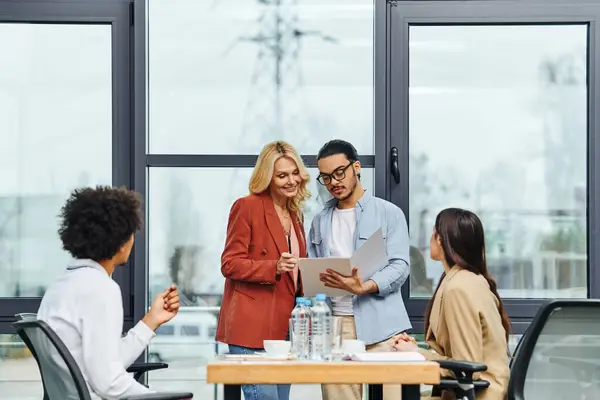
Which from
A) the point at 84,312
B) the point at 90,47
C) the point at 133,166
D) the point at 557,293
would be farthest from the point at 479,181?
the point at 84,312

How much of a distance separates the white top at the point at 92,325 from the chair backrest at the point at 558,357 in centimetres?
124

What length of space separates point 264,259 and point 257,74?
108cm

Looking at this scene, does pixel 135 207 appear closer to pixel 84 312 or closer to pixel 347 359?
pixel 84 312

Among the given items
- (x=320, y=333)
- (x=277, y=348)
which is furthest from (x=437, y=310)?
(x=277, y=348)

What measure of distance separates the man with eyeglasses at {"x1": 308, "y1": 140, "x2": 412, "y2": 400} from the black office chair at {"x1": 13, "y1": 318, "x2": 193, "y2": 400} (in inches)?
53.7

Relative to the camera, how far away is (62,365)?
264 cm

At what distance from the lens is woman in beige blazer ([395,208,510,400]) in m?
3.31

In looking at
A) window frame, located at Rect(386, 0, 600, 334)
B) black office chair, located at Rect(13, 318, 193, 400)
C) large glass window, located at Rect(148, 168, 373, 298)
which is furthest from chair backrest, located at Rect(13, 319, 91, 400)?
window frame, located at Rect(386, 0, 600, 334)

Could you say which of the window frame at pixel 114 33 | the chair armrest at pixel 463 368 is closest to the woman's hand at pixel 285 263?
the chair armrest at pixel 463 368

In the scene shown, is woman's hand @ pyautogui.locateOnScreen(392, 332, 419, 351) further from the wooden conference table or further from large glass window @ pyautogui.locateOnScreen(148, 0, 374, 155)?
large glass window @ pyautogui.locateOnScreen(148, 0, 374, 155)

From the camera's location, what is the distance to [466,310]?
3.33 m

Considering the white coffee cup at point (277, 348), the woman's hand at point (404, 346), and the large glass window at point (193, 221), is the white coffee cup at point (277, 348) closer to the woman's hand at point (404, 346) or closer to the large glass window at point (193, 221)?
the woman's hand at point (404, 346)

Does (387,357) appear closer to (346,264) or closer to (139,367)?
(346,264)

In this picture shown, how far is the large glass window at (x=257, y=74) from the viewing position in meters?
Result: 4.57
